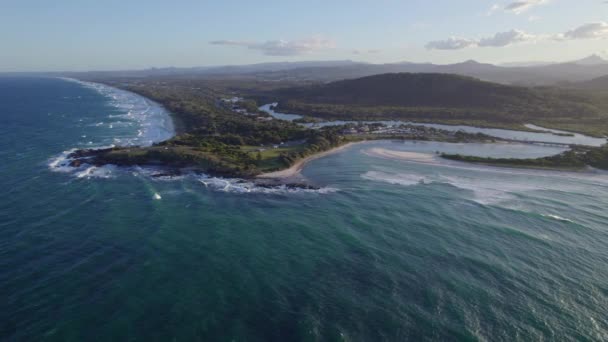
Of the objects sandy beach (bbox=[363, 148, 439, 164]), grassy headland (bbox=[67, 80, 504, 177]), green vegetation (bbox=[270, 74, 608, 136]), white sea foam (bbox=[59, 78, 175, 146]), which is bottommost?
white sea foam (bbox=[59, 78, 175, 146])

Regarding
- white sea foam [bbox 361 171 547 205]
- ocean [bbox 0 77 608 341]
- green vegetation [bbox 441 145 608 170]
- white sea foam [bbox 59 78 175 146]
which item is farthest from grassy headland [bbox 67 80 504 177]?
green vegetation [bbox 441 145 608 170]

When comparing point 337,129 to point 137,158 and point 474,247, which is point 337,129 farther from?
point 474,247

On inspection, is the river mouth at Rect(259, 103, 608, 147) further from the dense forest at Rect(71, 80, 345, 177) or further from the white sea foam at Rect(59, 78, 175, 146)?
the white sea foam at Rect(59, 78, 175, 146)

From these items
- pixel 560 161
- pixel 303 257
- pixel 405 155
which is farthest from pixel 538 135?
pixel 303 257

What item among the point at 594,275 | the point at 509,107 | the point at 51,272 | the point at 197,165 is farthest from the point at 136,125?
the point at 509,107

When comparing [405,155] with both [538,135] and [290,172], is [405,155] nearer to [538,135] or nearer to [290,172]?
[290,172]

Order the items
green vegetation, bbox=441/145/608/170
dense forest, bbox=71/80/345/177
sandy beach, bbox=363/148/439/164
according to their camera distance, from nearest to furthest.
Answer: dense forest, bbox=71/80/345/177, green vegetation, bbox=441/145/608/170, sandy beach, bbox=363/148/439/164
